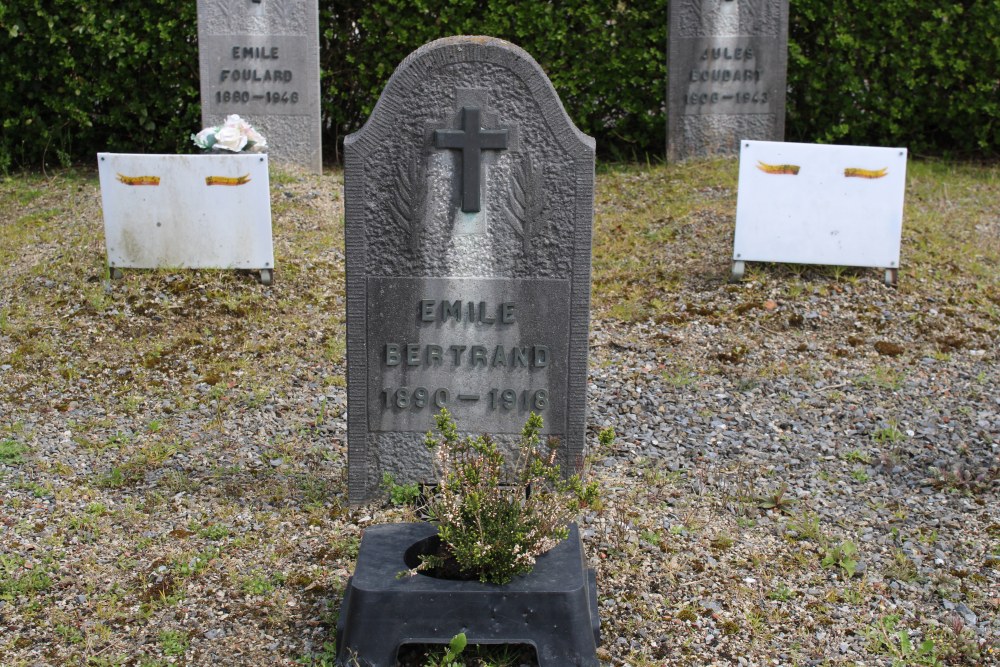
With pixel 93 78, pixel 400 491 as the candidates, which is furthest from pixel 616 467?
pixel 93 78

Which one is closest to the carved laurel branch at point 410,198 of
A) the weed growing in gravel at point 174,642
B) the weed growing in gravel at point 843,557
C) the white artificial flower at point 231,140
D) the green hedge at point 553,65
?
the weed growing in gravel at point 174,642

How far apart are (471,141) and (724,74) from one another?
18.2 ft

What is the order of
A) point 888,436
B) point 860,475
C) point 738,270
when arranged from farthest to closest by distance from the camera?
point 738,270, point 888,436, point 860,475

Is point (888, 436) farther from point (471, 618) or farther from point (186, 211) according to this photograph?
point (186, 211)

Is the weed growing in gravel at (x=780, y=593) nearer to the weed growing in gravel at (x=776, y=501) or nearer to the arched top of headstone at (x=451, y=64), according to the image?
the weed growing in gravel at (x=776, y=501)

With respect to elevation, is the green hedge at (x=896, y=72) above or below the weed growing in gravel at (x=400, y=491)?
above

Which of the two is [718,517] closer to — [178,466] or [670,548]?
[670,548]

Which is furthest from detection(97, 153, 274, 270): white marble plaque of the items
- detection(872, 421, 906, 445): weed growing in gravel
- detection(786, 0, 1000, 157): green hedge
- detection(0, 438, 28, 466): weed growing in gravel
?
detection(786, 0, 1000, 157): green hedge

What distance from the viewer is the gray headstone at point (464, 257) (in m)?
3.84

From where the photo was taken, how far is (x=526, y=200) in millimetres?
3926

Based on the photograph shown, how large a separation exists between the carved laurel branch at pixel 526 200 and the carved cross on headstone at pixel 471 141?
0.36ft

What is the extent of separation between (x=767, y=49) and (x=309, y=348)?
15.9 feet

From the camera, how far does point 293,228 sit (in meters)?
7.33

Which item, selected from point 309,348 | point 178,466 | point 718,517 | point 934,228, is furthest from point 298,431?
point 934,228
